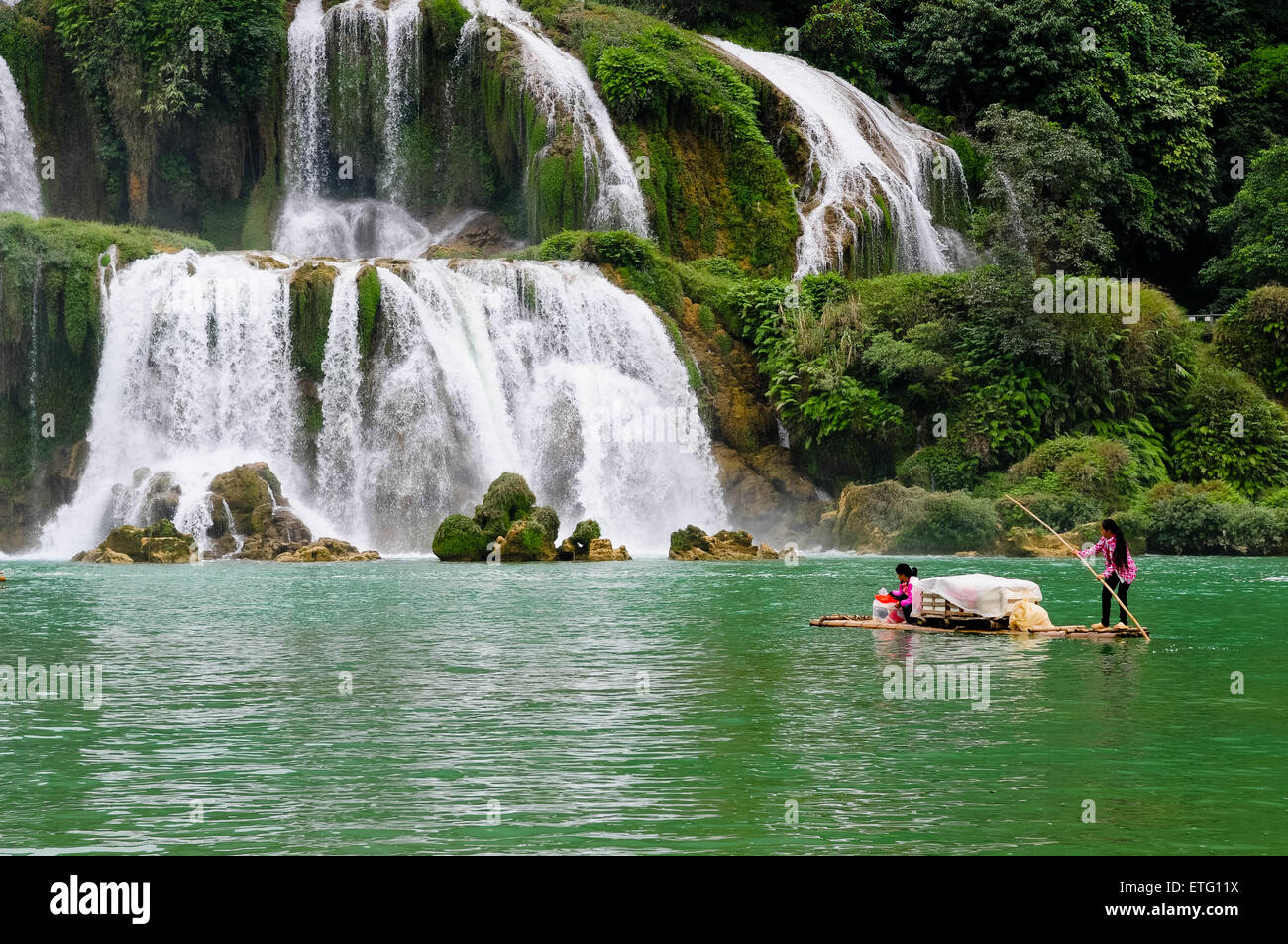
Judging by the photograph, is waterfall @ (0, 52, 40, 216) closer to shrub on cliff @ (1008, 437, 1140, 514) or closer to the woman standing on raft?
shrub on cliff @ (1008, 437, 1140, 514)

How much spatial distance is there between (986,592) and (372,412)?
20.4m

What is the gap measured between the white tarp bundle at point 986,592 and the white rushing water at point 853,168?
25.8m

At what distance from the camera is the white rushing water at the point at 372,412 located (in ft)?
112

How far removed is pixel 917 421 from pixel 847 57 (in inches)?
719

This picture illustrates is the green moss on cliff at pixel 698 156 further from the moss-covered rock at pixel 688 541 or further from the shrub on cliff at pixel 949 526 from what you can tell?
the moss-covered rock at pixel 688 541

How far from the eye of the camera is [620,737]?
10.5 m

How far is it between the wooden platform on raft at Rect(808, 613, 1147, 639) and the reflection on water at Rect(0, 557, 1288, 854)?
26 cm

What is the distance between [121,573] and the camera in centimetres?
2611

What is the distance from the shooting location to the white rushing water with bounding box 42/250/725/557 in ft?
112

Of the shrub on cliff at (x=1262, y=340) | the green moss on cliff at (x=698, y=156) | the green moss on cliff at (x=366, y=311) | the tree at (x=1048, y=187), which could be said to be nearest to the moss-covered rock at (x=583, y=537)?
the green moss on cliff at (x=366, y=311)

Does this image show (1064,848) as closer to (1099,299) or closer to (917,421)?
(917,421)

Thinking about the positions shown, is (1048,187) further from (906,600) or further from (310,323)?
(906,600)

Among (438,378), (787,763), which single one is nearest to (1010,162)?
(438,378)

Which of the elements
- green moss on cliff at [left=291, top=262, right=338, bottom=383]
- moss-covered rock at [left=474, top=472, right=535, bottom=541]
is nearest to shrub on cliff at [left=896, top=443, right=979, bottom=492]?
moss-covered rock at [left=474, top=472, right=535, bottom=541]
